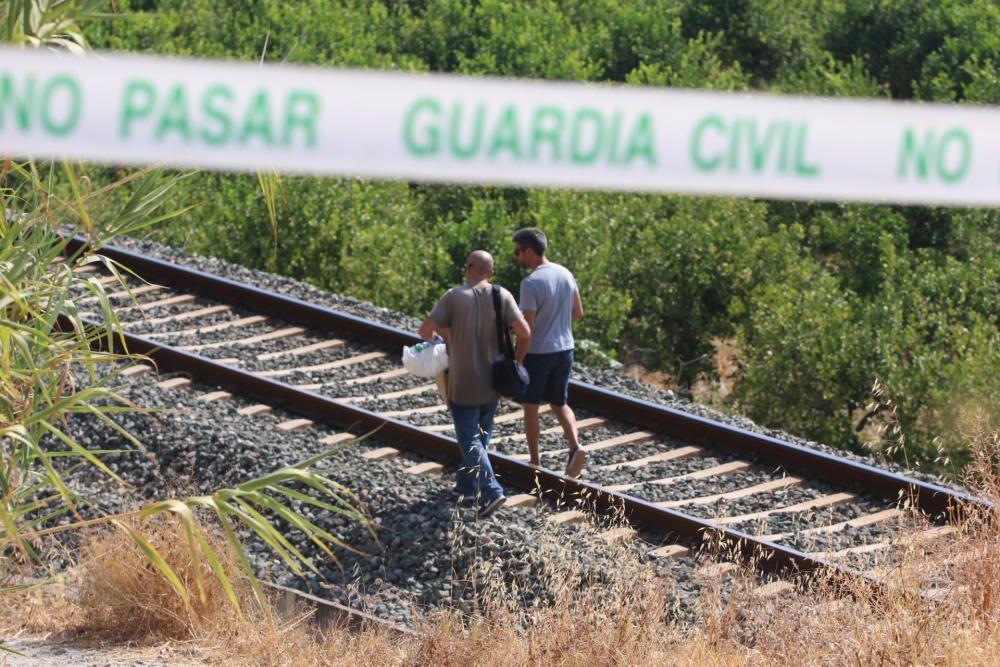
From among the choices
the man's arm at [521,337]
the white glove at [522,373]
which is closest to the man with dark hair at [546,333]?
the man's arm at [521,337]

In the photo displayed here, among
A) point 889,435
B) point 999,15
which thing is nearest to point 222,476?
point 889,435

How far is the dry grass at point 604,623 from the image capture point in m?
5.82

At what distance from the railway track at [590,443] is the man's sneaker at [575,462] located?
0.18 meters

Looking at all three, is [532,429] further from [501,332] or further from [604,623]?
[604,623]

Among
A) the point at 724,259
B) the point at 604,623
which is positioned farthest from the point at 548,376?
the point at 724,259

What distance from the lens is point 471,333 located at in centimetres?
786

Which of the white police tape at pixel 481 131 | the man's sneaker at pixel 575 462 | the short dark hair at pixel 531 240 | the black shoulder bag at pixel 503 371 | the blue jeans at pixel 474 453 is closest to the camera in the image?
the white police tape at pixel 481 131

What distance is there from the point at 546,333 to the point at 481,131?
171 inches

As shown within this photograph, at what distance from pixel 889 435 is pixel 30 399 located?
811 centimetres

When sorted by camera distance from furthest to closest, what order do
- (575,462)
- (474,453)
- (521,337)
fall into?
(575,462) → (521,337) → (474,453)

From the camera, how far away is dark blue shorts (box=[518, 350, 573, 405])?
8.60 meters

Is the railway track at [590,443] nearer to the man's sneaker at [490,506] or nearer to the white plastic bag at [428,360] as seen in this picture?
the man's sneaker at [490,506]

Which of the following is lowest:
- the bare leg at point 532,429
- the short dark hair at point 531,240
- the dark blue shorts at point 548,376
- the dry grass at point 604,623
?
the dry grass at point 604,623

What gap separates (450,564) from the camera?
7.18m
